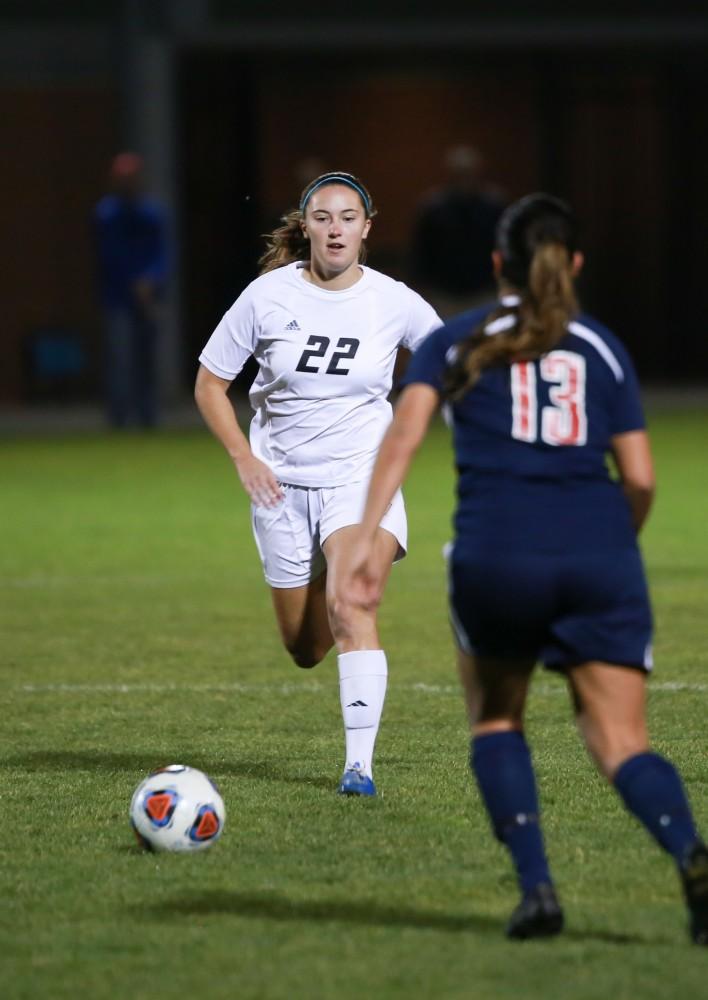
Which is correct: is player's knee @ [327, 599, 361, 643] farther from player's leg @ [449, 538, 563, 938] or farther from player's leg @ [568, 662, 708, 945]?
player's leg @ [568, 662, 708, 945]

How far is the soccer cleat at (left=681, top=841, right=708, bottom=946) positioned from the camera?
454 centimetres

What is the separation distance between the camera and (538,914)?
4.73 meters

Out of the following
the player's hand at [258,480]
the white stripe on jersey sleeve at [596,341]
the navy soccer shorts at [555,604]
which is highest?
the white stripe on jersey sleeve at [596,341]

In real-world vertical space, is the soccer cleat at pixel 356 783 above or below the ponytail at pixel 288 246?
below

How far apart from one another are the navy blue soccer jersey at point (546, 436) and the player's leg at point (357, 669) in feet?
6.50

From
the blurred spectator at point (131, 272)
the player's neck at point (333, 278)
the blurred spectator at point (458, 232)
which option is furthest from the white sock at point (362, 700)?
the blurred spectator at point (131, 272)

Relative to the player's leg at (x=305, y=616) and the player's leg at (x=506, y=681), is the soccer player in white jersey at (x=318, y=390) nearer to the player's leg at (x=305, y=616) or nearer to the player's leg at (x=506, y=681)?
the player's leg at (x=305, y=616)

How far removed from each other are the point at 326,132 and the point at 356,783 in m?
20.8

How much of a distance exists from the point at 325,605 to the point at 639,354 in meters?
21.6

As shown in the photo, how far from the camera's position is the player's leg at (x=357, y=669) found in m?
6.68

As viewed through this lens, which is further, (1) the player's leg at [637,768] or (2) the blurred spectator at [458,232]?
(2) the blurred spectator at [458,232]

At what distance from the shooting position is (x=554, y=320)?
461 cm

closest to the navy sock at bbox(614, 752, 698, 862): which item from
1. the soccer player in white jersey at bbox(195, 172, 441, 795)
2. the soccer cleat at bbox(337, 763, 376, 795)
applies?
the soccer cleat at bbox(337, 763, 376, 795)

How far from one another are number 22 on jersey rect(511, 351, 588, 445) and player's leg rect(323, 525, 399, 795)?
2056 millimetres
